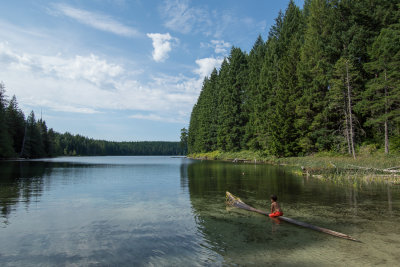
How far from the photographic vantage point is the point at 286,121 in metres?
45.7

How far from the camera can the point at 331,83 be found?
1480 inches

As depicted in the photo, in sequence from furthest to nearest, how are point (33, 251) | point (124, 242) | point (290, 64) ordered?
1. point (290, 64)
2. point (124, 242)
3. point (33, 251)

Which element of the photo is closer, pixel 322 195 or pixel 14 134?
pixel 322 195

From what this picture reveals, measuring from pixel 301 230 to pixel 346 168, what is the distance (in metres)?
19.2

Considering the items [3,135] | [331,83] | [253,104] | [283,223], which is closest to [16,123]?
[3,135]

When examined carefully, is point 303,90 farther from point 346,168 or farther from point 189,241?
point 189,241

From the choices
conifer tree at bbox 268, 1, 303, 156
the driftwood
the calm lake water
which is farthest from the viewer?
conifer tree at bbox 268, 1, 303, 156

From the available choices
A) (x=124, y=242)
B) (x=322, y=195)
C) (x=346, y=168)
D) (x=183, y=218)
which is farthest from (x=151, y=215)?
(x=346, y=168)

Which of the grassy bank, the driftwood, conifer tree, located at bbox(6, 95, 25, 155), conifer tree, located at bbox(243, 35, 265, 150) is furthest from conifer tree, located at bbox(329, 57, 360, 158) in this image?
conifer tree, located at bbox(6, 95, 25, 155)

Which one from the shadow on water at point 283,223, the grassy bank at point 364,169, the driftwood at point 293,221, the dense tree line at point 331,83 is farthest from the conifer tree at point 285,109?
the driftwood at point 293,221

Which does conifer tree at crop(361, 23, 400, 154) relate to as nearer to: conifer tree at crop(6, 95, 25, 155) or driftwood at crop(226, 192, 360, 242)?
driftwood at crop(226, 192, 360, 242)

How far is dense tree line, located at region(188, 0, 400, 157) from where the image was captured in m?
31.6

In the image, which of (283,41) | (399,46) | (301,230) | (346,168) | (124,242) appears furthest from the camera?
(283,41)

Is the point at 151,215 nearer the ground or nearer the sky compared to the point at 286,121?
nearer the ground
